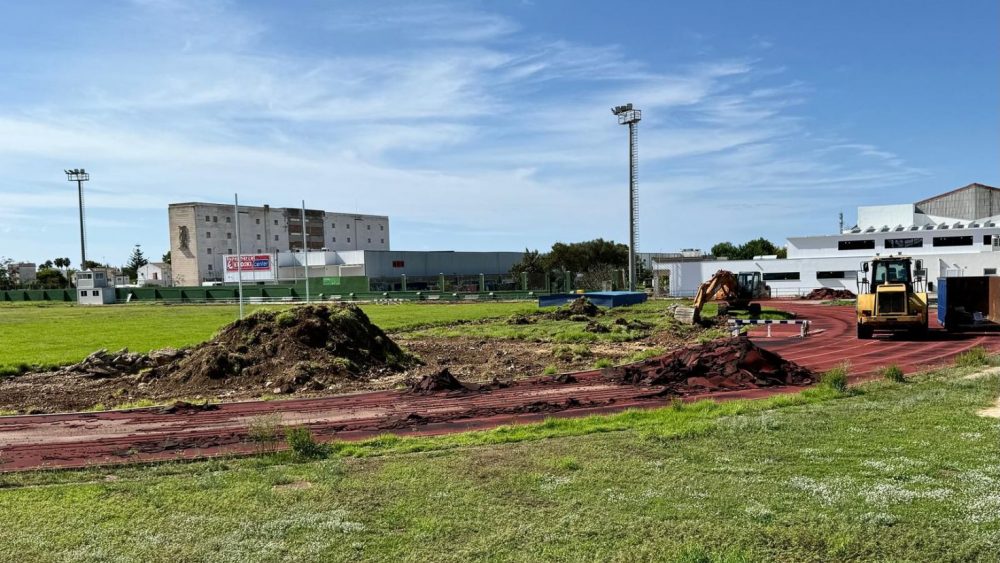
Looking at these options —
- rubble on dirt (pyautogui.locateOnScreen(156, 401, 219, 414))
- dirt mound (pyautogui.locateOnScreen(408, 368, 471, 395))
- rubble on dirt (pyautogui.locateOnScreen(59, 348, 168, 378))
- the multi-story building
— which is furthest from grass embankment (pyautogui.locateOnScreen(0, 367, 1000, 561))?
the multi-story building

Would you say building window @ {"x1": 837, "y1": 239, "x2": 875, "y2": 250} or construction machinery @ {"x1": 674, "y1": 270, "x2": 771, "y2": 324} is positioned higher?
building window @ {"x1": 837, "y1": 239, "x2": 875, "y2": 250}

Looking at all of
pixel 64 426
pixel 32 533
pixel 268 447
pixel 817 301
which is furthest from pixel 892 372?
pixel 817 301

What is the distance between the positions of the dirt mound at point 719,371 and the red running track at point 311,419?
0.55 metres

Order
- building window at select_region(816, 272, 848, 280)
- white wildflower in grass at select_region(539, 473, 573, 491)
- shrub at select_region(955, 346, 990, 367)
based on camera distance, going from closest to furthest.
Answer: white wildflower in grass at select_region(539, 473, 573, 491)
shrub at select_region(955, 346, 990, 367)
building window at select_region(816, 272, 848, 280)

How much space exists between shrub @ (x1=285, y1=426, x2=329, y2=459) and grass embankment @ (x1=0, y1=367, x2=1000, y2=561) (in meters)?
0.21

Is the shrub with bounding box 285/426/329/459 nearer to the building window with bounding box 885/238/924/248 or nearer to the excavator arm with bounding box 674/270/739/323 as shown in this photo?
the excavator arm with bounding box 674/270/739/323

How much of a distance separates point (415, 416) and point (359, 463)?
3.94m

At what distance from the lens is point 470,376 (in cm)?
1992

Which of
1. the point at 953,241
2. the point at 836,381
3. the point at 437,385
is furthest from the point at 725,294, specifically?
the point at 953,241

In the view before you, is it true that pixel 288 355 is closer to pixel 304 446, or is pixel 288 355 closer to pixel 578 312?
pixel 304 446

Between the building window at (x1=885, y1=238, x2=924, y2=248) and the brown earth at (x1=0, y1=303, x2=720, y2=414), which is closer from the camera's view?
the brown earth at (x1=0, y1=303, x2=720, y2=414)

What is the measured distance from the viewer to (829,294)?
55688 millimetres

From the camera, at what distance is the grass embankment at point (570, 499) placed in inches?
250

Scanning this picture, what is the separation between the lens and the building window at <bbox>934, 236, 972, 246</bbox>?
187ft
